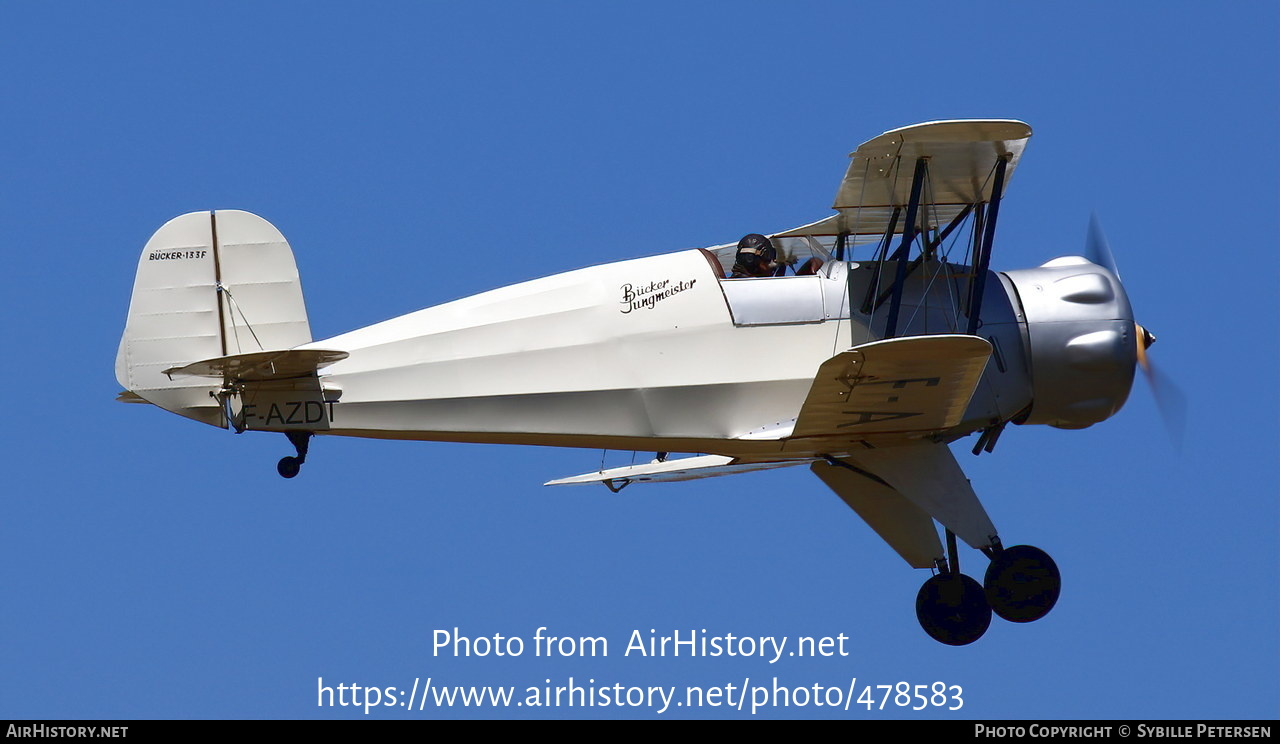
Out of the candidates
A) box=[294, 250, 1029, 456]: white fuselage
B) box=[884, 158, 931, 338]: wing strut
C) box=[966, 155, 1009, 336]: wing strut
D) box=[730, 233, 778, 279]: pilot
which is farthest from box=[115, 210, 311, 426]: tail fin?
box=[966, 155, 1009, 336]: wing strut

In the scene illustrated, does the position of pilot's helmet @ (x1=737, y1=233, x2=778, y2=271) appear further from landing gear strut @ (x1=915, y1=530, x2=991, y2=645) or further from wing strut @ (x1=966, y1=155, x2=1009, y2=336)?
landing gear strut @ (x1=915, y1=530, x2=991, y2=645)

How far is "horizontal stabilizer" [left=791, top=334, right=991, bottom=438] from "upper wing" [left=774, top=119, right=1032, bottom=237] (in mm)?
1290

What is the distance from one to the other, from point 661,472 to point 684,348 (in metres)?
2.58

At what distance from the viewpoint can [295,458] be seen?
1330cm

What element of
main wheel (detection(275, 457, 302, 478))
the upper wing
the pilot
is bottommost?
main wheel (detection(275, 457, 302, 478))

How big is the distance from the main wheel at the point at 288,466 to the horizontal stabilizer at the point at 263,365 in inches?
21.8

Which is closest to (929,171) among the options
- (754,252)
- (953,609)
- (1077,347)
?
(754,252)

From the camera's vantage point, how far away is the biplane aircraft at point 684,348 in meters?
13.4

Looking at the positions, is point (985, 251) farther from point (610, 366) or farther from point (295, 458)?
point (295, 458)

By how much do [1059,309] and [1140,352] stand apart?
649mm

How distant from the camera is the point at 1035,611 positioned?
13969 millimetres

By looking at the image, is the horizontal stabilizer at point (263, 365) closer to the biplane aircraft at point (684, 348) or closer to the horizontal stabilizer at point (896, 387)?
the biplane aircraft at point (684, 348)

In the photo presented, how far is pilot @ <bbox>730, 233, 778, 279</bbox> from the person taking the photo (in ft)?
45.4

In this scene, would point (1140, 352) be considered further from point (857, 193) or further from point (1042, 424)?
point (857, 193)
